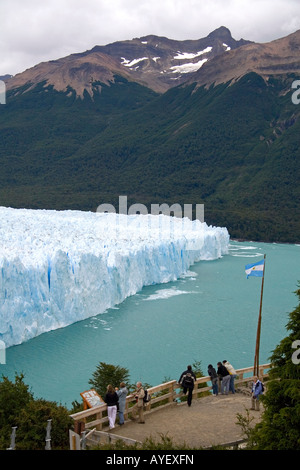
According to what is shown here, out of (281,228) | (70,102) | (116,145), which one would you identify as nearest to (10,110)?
(70,102)

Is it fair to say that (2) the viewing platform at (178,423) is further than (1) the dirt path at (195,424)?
No

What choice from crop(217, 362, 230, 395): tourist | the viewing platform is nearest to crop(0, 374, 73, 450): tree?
the viewing platform

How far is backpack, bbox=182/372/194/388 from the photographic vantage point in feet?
26.2

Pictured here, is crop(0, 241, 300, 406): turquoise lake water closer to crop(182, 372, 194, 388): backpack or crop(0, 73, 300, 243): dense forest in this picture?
crop(182, 372, 194, 388): backpack

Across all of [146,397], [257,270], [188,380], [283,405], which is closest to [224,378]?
[188,380]

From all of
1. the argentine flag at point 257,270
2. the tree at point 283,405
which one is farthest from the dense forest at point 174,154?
the tree at point 283,405

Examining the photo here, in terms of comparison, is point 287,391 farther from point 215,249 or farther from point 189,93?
point 189,93

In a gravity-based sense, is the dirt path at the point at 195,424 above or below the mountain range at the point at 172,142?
below

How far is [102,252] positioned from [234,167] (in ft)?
184

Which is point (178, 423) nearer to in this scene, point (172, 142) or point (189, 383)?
point (189, 383)

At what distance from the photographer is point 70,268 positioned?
57.8ft

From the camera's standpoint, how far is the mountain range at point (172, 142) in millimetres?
Result: 62594

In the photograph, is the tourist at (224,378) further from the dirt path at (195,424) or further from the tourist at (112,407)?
the tourist at (112,407)

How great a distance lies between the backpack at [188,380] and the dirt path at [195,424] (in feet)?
1.09
